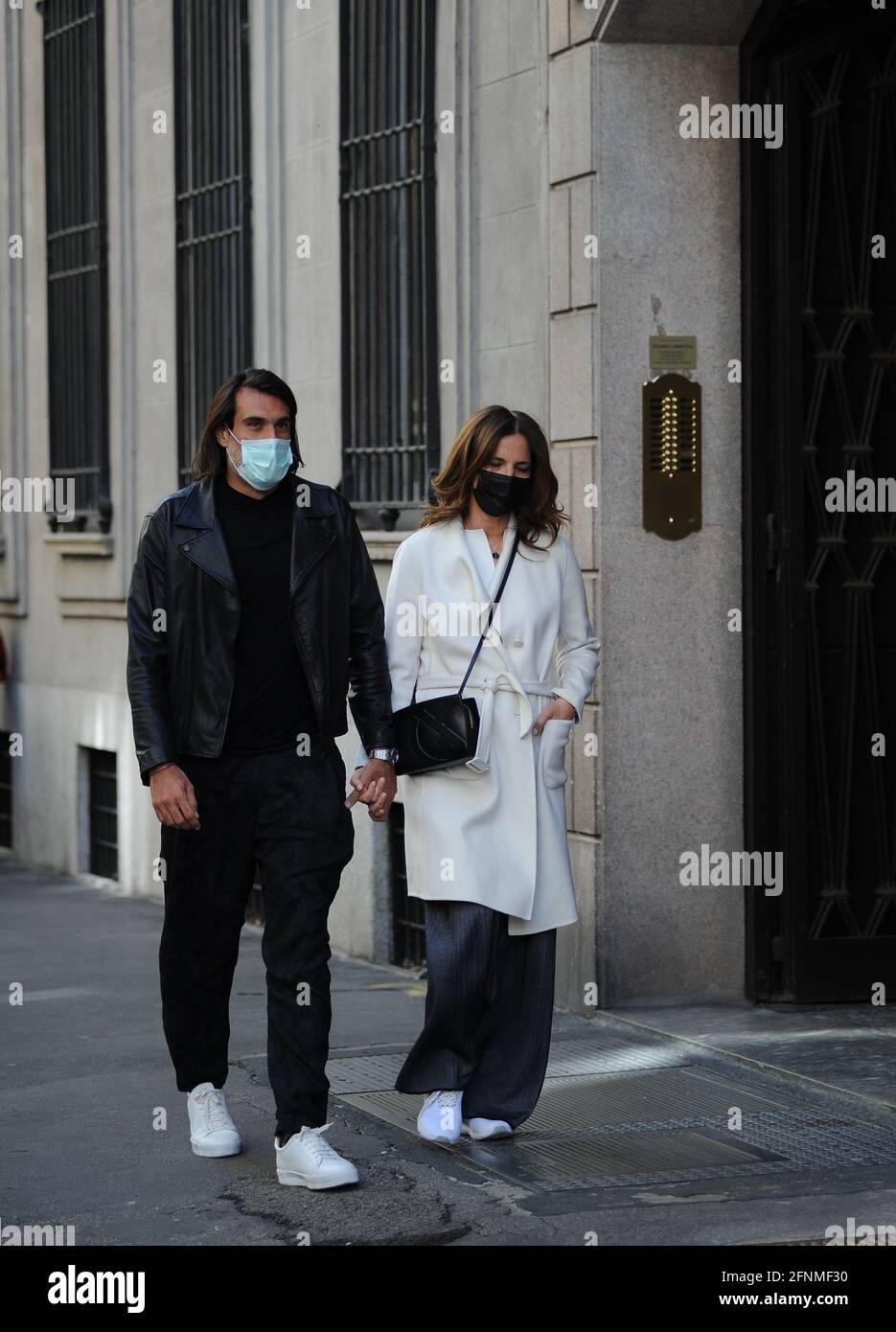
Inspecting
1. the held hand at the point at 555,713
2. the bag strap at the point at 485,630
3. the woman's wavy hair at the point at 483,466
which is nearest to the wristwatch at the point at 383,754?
the bag strap at the point at 485,630

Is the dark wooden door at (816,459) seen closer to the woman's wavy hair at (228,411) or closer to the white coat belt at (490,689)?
the white coat belt at (490,689)

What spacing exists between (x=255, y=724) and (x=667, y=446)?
9.90 ft

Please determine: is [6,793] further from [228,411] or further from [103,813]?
[228,411]

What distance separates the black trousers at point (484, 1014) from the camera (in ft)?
20.9

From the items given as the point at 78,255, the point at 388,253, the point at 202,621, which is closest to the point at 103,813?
the point at 78,255

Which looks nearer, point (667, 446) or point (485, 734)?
point (485, 734)

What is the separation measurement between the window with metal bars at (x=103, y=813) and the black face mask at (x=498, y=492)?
785 centimetres

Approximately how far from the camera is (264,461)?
5.98 metres

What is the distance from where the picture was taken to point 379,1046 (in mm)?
8008

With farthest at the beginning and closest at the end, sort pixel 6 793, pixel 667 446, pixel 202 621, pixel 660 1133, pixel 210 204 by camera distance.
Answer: pixel 6 793, pixel 210 204, pixel 667 446, pixel 660 1133, pixel 202 621

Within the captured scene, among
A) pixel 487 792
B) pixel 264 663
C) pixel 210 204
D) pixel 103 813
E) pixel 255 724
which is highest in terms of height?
pixel 210 204

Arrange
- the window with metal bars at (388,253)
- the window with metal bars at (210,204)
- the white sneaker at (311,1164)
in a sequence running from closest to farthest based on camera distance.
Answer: the white sneaker at (311,1164) → the window with metal bars at (388,253) → the window with metal bars at (210,204)

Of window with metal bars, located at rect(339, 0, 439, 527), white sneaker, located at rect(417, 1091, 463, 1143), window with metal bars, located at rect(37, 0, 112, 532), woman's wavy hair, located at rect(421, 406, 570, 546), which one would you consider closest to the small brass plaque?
window with metal bars, located at rect(339, 0, 439, 527)

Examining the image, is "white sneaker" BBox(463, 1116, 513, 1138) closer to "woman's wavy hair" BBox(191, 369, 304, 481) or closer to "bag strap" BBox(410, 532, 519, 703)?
"bag strap" BBox(410, 532, 519, 703)
